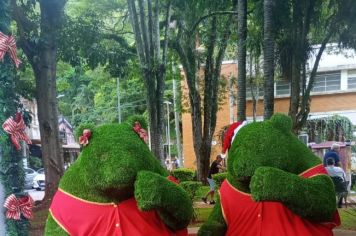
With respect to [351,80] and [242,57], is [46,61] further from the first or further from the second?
[351,80]

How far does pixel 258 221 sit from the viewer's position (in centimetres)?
397

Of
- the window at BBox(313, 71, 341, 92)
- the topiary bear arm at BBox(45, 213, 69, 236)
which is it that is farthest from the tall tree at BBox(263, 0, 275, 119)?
the window at BBox(313, 71, 341, 92)

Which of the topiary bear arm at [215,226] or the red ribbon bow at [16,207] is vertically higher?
the red ribbon bow at [16,207]

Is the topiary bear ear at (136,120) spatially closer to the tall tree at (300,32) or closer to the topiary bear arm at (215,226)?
the topiary bear arm at (215,226)

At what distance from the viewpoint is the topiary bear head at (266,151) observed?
3850mm

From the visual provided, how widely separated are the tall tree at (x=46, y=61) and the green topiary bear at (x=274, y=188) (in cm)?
586

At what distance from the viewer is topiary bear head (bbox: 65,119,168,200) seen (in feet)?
11.2

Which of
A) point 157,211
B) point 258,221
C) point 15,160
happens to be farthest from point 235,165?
point 15,160

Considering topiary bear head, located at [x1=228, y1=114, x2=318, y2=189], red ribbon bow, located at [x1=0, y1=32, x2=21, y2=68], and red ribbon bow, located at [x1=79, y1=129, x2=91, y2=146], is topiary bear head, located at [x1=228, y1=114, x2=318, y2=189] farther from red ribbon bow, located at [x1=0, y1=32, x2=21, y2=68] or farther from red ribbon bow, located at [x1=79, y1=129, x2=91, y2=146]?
red ribbon bow, located at [x1=0, y1=32, x2=21, y2=68]

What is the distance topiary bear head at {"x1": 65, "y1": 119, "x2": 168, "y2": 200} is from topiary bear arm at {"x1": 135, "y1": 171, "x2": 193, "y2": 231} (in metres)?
0.14

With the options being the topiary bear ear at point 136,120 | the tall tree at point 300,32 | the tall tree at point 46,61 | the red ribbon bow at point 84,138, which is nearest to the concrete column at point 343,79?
the tall tree at point 300,32

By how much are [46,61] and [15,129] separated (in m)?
6.16

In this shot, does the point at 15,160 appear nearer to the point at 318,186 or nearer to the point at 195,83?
the point at 318,186

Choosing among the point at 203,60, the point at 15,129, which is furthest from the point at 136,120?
the point at 203,60
